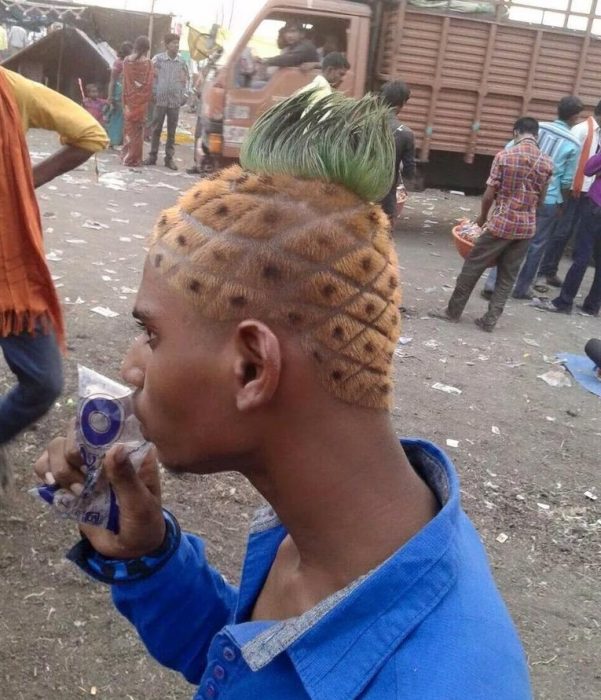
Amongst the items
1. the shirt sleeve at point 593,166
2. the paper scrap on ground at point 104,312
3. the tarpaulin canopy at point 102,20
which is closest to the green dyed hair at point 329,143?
the paper scrap on ground at point 104,312

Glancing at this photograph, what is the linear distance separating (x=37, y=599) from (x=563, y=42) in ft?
31.6

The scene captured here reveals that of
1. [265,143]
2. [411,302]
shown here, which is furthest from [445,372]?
[265,143]

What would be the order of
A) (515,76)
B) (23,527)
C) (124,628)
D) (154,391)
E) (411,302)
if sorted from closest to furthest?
(154,391)
(124,628)
(23,527)
(411,302)
(515,76)

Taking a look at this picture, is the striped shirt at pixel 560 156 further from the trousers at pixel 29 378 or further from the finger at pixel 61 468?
the finger at pixel 61 468

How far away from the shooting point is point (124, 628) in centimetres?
290

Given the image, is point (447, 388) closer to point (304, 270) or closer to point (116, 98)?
point (304, 270)

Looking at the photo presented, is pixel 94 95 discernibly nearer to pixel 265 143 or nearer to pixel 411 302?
pixel 411 302

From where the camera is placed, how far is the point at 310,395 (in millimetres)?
1053

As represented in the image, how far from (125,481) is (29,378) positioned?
188 centimetres

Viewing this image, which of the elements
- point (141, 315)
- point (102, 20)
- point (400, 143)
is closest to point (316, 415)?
point (141, 315)

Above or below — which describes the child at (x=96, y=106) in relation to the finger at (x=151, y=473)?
below

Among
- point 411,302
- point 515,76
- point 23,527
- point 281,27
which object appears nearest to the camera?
point 23,527

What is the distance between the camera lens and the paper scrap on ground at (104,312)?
584 cm

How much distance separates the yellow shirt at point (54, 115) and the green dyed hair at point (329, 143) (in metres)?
2.01
